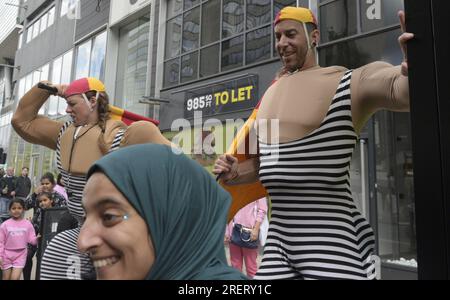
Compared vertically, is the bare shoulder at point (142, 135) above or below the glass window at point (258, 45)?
below

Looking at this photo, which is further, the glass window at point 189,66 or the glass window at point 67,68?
the glass window at point 189,66

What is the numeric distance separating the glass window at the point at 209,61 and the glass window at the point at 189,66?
6.0 inches

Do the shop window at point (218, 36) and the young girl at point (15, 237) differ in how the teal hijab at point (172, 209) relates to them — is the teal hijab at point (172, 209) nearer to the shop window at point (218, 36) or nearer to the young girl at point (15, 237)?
the young girl at point (15, 237)

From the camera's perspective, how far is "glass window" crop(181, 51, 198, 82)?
772cm

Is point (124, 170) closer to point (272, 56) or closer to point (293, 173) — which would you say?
point (293, 173)

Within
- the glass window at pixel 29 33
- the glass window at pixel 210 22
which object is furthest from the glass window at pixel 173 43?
the glass window at pixel 29 33

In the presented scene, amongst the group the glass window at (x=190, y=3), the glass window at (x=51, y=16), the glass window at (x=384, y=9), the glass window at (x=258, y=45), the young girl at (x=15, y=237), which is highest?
the glass window at (x=190, y=3)

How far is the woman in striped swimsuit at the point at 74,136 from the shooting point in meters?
1.47

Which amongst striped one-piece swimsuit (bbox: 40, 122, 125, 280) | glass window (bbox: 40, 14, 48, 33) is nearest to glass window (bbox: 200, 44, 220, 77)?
glass window (bbox: 40, 14, 48, 33)

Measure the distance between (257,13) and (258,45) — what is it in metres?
0.52

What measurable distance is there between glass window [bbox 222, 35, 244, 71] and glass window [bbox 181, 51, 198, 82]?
0.69 metres

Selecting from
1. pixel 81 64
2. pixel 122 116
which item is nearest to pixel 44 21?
pixel 81 64

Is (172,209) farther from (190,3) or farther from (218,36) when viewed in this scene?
(218,36)

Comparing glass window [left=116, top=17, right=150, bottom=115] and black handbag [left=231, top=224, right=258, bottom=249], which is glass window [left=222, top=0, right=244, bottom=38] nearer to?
glass window [left=116, top=17, right=150, bottom=115]
